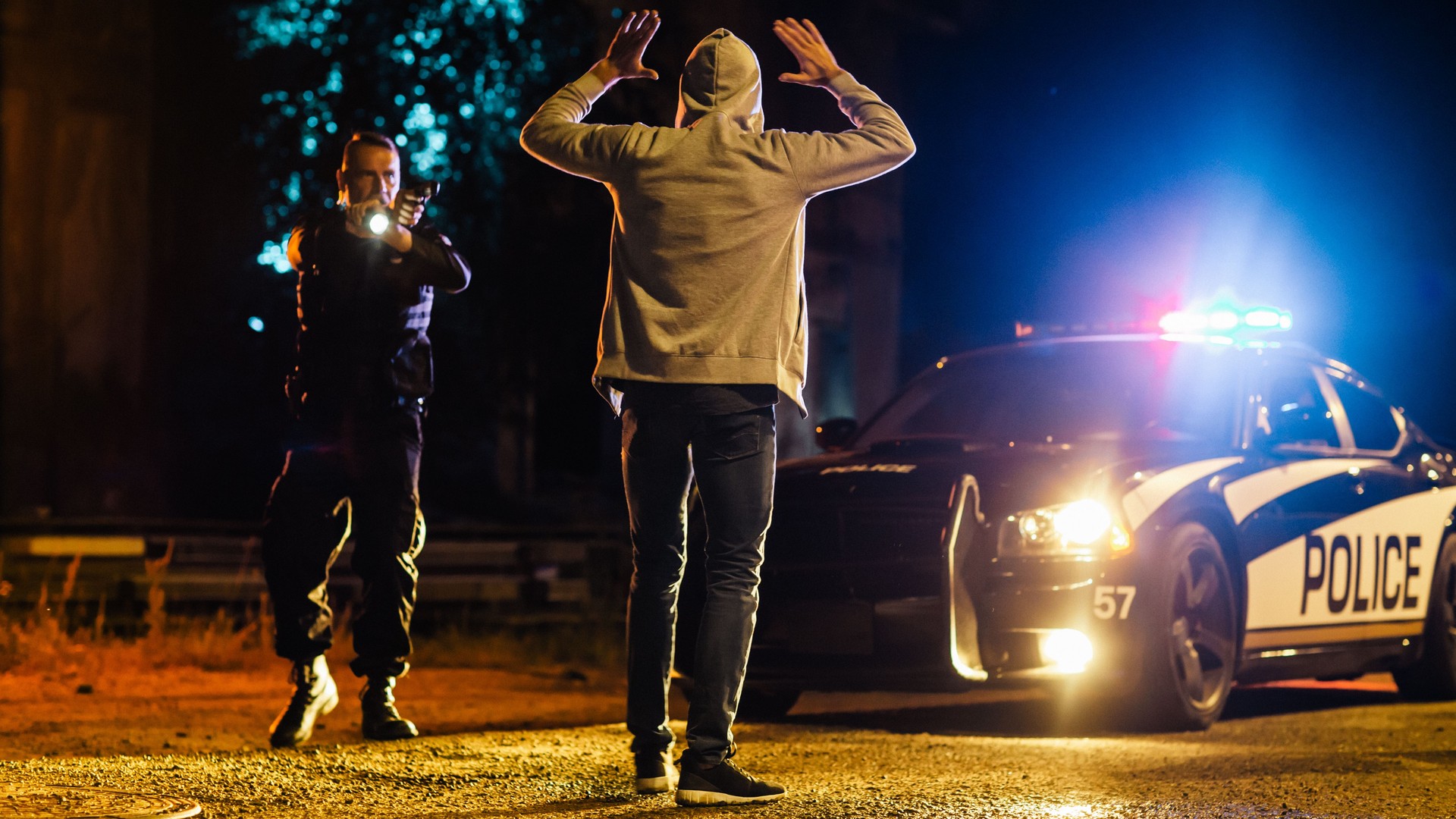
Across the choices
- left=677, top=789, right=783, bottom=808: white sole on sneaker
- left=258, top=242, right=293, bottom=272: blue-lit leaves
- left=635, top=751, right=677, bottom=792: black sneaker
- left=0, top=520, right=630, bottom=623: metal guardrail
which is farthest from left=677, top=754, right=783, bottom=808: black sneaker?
left=258, top=242, right=293, bottom=272: blue-lit leaves

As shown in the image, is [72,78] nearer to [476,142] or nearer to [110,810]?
[476,142]

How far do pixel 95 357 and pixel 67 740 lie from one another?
470 inches

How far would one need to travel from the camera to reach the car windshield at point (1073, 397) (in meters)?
7.17

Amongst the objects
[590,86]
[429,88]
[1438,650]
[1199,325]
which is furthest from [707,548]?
[429,88]

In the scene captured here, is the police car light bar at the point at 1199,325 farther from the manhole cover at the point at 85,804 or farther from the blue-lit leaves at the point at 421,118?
the blue-lit leaves at the point at 421,118

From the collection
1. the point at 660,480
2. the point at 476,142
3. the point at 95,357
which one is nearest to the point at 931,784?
the point at 660,480

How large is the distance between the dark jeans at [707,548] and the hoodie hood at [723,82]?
0.73 metres

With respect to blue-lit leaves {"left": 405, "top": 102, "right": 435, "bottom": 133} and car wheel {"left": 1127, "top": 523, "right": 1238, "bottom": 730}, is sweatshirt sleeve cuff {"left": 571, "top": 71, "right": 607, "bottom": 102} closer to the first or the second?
car wheel {"left": 1127, "top": 523, "right": 1238, "bottom": 730}

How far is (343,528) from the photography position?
5.92 metres

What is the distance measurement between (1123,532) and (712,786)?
232cm

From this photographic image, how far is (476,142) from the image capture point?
12875mm

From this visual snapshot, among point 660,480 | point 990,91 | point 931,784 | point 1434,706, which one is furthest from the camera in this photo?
point 990,91

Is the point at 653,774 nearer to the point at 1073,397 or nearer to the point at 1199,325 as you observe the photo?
the point at 1073,397

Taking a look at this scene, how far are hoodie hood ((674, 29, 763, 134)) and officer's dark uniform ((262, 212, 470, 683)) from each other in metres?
1.37
